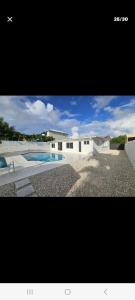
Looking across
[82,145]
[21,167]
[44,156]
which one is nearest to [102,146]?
[82,145]

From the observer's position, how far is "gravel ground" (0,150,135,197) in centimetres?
264

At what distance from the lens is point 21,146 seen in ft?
11.0

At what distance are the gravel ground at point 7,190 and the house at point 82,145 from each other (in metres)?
1.04

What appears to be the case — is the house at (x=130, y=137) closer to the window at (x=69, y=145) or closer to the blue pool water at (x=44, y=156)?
the window at (x=69, y=145)

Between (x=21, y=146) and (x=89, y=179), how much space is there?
1.37 m

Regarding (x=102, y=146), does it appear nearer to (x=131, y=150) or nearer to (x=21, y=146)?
(x=131, y=150)

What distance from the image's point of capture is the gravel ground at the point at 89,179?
264cm

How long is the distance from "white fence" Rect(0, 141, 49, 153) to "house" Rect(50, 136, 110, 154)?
0.57ft

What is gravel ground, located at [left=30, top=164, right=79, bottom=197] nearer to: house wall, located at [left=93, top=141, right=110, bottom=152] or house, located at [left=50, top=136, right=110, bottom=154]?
house, located at [left=50, top=136, right=110, bottom=154]

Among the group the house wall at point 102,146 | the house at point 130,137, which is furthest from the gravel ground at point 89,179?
the house at point 130,137
